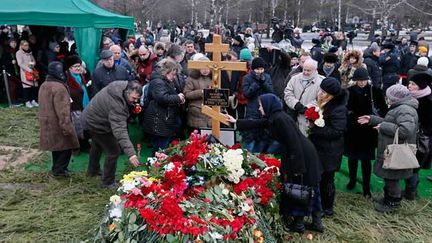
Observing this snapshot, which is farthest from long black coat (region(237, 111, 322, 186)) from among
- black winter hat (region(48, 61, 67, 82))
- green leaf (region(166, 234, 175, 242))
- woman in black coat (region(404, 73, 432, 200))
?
black winter hat (region(48, 61, 67, 82))

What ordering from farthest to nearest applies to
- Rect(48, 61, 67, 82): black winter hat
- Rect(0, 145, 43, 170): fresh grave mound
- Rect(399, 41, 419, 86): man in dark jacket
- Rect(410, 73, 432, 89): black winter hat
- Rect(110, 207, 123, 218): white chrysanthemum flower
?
Rect(399, 41, 419, 86): man in dark jacket
Rect(0, 145, 43, 170): fresh grave mound
Rect(48, 61, 67, 82): black winter hat
Rect(410, 73, 432, 89): black winter hat
Rect(110, 207, 123, 218): white chrysanthemum flower

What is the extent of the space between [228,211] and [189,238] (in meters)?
0.52

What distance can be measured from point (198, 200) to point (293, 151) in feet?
3.57

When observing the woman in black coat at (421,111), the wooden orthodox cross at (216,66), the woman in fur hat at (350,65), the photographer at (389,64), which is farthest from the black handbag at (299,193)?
the photographer at (389,64)

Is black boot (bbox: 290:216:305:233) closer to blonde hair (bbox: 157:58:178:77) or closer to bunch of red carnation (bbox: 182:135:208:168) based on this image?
bunch of red carnation (bbox: 182:135:208:168)

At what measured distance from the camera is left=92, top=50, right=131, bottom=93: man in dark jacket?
694cm

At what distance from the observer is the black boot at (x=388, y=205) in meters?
5.14

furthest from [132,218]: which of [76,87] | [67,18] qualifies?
[67,18]

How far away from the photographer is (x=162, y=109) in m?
6.14

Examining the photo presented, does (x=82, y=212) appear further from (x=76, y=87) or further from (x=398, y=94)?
(x=398, y=94)

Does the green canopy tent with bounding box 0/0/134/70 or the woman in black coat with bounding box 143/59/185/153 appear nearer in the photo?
the woman in black coat with bounding box 143/59/185/153

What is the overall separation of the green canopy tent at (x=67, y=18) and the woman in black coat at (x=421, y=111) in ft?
20.4

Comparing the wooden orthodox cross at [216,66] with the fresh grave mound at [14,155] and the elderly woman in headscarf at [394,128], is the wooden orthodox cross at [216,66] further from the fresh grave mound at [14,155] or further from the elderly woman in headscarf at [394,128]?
the fresh grave mound at [14,155]

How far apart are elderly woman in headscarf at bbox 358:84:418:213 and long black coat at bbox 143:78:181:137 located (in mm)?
2451
